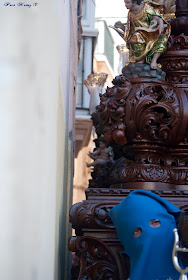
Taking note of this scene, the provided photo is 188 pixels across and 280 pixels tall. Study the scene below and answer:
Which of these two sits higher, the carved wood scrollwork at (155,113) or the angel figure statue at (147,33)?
the angel figure statue at (147,33)

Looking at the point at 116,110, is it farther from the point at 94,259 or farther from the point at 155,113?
the point at 94,259

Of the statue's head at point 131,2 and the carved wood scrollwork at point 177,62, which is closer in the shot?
the carved wood scrollwork at point 177,62

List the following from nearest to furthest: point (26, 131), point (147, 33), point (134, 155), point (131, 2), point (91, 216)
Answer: point (26, 131) < point (91, 216) < point (134, 155) < point (147, 33) < point (131, 2)

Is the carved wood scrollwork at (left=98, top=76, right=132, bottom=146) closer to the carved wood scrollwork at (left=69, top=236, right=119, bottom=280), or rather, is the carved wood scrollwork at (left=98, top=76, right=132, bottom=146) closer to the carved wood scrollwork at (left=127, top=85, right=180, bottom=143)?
the carved wood scrollwork at (left=127, top=85, right=180, bottom=143)

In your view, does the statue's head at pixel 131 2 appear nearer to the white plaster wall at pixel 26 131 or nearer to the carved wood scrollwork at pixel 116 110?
the carved wood scrollwork at pixel 116 110

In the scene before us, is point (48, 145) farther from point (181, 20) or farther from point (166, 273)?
point (181, 20)

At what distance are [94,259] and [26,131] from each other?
29.7 inches

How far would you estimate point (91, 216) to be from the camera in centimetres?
263

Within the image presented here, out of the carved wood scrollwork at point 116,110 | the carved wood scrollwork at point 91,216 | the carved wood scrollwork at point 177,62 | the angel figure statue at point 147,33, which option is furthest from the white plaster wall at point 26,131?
the carved wood scrollwork at point 177,62

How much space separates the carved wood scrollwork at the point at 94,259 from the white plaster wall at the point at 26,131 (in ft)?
1.01

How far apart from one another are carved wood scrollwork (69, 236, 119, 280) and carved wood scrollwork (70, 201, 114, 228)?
0.06 meters

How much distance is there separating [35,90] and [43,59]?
14cm

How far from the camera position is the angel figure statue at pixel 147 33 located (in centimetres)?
309

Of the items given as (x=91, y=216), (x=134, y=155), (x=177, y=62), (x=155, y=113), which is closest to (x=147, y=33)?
(x=177, y=62)
